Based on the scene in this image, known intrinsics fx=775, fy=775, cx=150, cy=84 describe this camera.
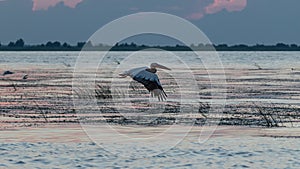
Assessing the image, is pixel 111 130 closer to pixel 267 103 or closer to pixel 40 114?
pixel 40 114

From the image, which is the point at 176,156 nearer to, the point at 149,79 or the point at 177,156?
the point at 177,156

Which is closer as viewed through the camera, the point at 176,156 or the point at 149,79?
the point at 149,79

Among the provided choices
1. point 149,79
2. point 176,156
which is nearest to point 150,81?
point 149,79

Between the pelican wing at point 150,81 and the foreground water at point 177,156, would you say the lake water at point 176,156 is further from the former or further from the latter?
the pelican wing at point 150,81

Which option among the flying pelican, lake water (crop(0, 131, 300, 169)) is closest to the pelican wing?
the flying pelican

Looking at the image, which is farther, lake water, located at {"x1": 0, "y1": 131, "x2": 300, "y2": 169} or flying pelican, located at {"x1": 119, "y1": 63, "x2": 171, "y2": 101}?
lake water, located at {"x1": 0, "y1": 131, "x2": 300, "y2": 169}

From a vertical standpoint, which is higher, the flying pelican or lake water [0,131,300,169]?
the flying pelican

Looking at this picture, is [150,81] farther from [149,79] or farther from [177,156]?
[177,156]

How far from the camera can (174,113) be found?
22969 millimetres

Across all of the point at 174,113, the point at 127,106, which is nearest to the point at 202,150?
the point at 174,113

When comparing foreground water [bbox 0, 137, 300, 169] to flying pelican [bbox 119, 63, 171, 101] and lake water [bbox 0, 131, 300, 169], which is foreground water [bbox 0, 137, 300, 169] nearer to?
lake water [bbox 0, 131, 300, 169]

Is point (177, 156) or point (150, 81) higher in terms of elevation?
point (150, 81)

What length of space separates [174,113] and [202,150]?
657cm

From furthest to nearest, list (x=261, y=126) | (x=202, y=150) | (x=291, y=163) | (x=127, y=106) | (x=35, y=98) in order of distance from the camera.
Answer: (x=35, y=98), (x=127, y=106), (x=261, y=126), (x=202, y=150), (x=291, y=163)
